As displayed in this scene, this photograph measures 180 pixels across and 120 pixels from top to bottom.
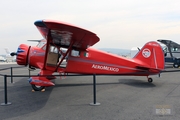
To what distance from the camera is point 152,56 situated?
8344 mm

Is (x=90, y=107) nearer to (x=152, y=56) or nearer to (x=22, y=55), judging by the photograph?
(x=22, y=55)

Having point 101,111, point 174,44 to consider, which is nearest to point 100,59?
point 101,111

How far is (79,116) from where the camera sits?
400 centimetres

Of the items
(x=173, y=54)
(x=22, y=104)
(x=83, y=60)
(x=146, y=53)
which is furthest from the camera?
(x=173, y=54)

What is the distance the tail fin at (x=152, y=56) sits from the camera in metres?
8.16

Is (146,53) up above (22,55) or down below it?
above

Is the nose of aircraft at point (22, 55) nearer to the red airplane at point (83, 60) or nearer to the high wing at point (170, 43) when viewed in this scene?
the red airplane at point (83, 60)

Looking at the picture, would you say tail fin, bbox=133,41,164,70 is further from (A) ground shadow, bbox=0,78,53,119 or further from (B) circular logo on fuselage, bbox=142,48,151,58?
(A) ground shadow, bbox=0,78,53,119

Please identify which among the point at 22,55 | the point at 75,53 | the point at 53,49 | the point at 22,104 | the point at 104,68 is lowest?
the point at 22,104

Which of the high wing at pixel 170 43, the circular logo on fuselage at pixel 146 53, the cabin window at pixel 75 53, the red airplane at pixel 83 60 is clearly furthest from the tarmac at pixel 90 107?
the high wing at pixel 170 43

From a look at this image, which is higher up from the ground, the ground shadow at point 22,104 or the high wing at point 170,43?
the high wing at point 170,43

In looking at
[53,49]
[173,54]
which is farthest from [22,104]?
[173,54]

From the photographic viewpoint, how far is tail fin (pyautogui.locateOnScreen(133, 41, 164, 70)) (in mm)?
8164

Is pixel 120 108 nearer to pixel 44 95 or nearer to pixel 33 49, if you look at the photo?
pixel 44 95
